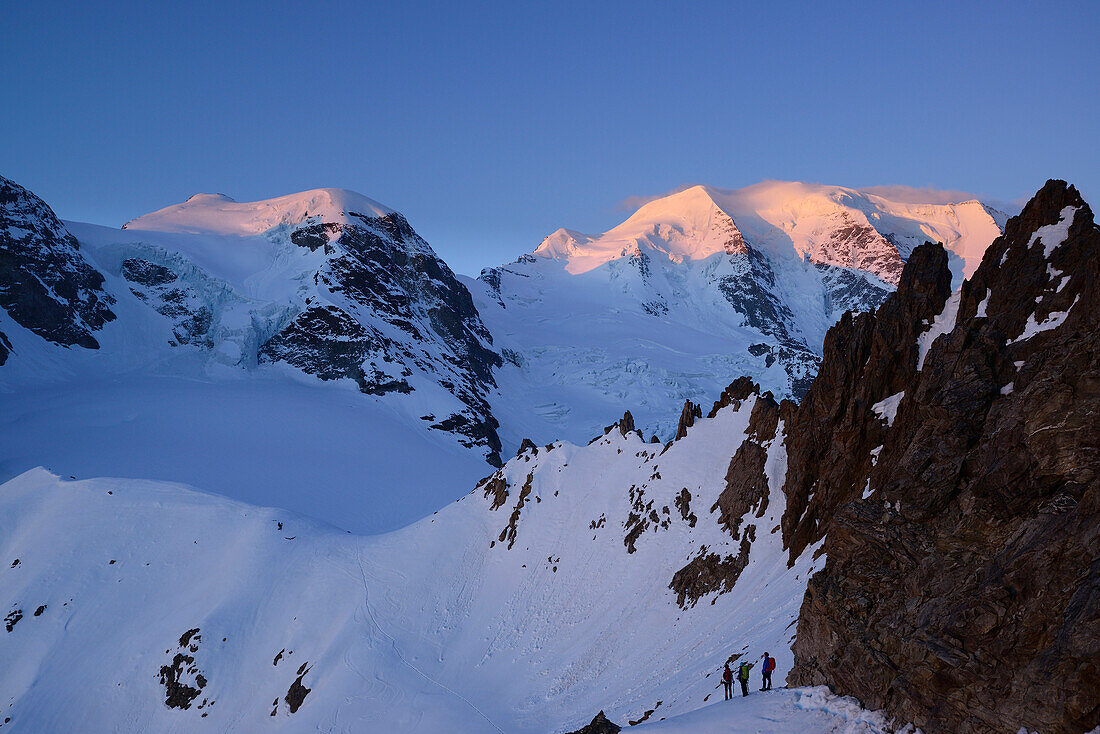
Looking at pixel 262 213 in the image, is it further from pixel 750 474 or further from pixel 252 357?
pixel 750 474

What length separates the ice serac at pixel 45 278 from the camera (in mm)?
102438

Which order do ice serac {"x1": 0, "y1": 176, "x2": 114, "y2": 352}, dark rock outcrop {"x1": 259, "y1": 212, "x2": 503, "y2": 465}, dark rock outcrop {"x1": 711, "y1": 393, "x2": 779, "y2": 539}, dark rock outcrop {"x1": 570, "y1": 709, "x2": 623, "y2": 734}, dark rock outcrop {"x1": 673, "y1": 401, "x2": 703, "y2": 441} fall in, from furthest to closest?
dark rock outcrop {"x1": 259, "y1": 212, "x2": 503, "y2": 465}
ice serac {"x1": 0, "y1": 176, "x2": 114, "y2": 352}
dark rock outcrop {"x1": 673, "y1": 401, "x2": 703, "y2": 441}
dark rock outcrop {"x1": 711, "y1": 393, "x2": 779, "y2": 539}
dark rock outcrop {"x1": 570, "y1": 709, "x2": 623, "y2": 734}

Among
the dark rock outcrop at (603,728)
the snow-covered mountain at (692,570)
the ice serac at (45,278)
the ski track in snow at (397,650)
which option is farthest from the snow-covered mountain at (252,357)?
the dark rock outcrop at (603,728)

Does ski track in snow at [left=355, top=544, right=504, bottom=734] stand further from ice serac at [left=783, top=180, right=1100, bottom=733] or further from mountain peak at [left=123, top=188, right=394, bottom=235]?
mountain peak at [left=123, top=188, right=394, bottom=235]

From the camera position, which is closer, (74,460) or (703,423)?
(703,423)

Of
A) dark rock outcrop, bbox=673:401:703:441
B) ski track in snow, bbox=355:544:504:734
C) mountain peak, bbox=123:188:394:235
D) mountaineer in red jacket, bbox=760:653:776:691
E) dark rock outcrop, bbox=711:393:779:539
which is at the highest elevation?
mountain peak, bbox=123:188:394:235

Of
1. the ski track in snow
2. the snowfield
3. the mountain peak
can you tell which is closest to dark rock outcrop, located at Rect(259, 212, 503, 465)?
the mountain peak

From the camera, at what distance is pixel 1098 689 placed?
9.84 metres

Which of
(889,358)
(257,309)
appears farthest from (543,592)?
(257,309)

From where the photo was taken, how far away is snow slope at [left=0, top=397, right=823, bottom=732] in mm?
30578

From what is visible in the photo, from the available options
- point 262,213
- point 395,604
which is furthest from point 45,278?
point 395,604

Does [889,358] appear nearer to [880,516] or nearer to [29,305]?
[880,516]

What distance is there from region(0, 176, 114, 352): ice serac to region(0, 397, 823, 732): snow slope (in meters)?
53.0

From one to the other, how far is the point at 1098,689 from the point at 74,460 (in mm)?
83759
